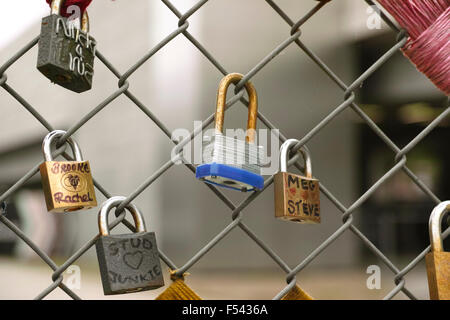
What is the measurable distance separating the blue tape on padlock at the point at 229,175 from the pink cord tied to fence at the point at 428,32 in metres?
0.30

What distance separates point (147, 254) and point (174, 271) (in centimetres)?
5

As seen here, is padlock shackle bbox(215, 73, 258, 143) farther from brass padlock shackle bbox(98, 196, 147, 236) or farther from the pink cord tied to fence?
the pink cord tied to fence

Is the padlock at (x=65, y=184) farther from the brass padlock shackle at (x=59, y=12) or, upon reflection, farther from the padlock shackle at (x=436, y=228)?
the padlock shackle at (x=436, y=228)

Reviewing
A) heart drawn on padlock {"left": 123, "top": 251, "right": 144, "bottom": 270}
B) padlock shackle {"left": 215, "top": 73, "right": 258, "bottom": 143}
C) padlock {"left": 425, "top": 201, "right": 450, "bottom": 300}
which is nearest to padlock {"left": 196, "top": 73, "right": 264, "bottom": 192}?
padlock shackle {"left": 215, "top": 73, "right": 258, "bottom": 143}

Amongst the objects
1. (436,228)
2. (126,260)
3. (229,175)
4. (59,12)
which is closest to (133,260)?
(126,260)

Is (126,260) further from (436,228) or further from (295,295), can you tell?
(436,228)

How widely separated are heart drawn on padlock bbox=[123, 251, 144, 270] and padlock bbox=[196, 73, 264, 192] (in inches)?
4.0

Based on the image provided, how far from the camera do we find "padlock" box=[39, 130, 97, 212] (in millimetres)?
544

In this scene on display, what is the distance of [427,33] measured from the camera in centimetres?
72

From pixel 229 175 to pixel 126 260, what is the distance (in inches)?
5.2

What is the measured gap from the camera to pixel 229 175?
563 mm

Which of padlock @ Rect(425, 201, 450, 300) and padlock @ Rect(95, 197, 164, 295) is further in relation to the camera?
padlock @ Rect(425, 201, 450, 300)

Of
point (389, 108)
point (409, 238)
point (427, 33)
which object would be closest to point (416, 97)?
point (389, 108)
